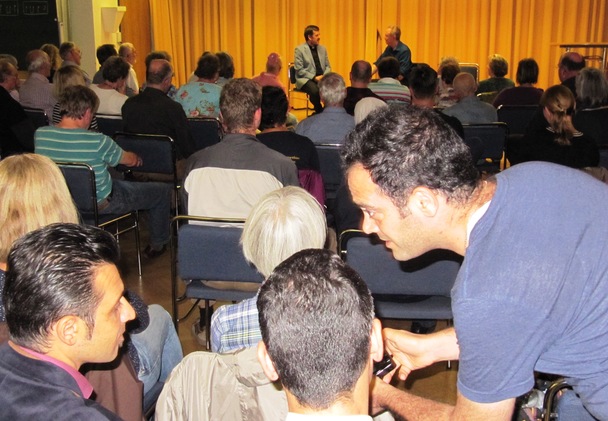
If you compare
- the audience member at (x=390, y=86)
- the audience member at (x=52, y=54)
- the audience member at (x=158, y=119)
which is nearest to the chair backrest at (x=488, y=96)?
the audience member at (x=390, y=86)

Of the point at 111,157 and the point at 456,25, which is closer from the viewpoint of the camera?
the point at 111,157

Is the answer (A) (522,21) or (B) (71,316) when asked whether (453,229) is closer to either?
(B) (71,316)

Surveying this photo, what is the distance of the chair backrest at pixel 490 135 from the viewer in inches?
206

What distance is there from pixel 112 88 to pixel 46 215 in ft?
12.7

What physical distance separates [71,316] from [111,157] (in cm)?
284

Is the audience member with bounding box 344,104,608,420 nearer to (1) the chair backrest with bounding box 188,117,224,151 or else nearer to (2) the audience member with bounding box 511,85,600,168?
(2) the audience member with bounding box 511,85,600,168

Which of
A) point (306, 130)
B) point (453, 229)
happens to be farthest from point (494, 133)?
point (453, 229)

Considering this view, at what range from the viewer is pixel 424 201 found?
1.51m

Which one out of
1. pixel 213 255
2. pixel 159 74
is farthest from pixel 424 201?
pixel 159 74

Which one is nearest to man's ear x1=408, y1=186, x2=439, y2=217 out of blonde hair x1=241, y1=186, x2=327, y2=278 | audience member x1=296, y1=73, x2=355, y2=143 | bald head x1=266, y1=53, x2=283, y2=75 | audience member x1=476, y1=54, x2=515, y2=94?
blonde hair x1=241, y1=186, x2=327, y2=278

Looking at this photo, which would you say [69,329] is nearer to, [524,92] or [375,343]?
[375,343]

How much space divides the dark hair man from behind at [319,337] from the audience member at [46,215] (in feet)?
3.66

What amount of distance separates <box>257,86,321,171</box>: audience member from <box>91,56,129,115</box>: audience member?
2.05 m

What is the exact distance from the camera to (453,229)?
1.53 m
